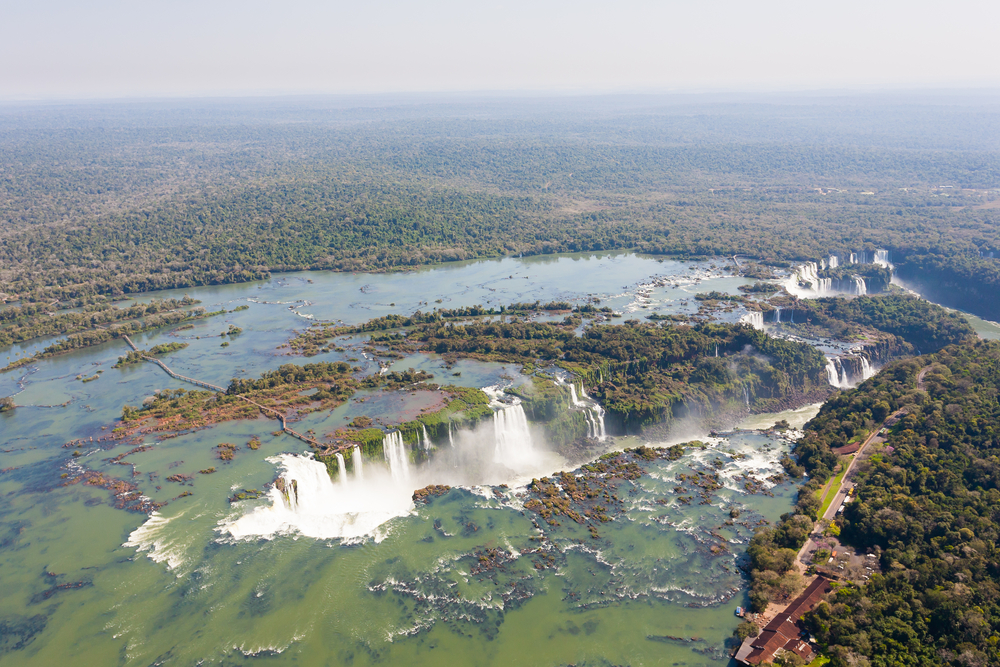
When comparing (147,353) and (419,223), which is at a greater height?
(419,223)

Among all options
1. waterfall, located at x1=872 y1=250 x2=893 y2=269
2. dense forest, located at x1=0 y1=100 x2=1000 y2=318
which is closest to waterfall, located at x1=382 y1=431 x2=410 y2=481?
dense forest, located at x1=0 y1=100 x2=1000 y2=318

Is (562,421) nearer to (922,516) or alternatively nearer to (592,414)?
(592,414)

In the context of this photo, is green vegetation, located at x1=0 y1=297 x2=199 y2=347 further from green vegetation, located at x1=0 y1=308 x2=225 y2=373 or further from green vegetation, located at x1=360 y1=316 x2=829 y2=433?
green vegetation, located at x1=360 y1=316 x2=829 y2=433

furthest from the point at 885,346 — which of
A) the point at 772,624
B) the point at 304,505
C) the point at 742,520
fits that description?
the point at 304,505

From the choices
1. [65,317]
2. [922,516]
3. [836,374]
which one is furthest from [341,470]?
[65,317]

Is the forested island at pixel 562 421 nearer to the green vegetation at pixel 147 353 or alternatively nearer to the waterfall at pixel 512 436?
the waterfall at pixel 512 436

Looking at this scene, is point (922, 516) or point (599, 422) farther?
point (599, 422)

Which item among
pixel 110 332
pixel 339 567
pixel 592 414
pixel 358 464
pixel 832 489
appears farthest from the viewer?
pixel 110 332
